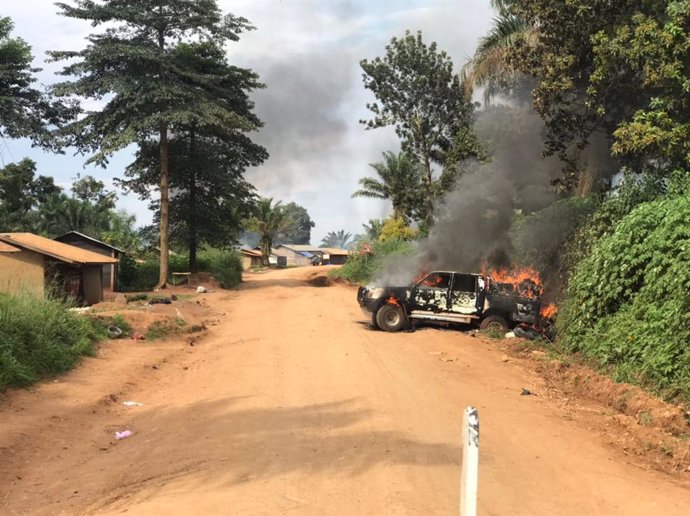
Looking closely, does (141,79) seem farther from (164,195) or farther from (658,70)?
(658,70)

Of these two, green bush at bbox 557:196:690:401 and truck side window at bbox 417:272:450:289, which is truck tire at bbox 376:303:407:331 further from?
green bush at bbox 557:196:690:401

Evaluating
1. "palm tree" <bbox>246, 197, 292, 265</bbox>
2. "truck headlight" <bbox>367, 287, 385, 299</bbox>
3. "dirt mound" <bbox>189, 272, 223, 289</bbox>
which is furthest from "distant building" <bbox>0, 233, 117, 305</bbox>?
"palm tree" <bbox>246, 197, 292, 265</bbox>

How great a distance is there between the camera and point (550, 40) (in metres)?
14.1

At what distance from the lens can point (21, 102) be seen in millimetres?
30266

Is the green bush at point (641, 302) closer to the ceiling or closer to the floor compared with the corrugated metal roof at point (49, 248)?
closer to the floor

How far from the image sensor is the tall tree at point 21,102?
29078 mm

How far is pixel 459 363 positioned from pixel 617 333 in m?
2.93

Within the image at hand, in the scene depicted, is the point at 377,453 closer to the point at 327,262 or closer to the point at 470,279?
the point at 470,279

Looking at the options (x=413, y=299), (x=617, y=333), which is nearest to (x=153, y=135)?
(x=413, y=299)

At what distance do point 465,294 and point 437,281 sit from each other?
0.79 metres

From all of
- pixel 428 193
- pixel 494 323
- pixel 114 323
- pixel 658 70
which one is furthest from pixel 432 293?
pixel 428 193

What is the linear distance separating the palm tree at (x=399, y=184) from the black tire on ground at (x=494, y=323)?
777 inches

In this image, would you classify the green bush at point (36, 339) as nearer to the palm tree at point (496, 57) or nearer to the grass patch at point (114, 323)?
the grass patch at point (114, 323)

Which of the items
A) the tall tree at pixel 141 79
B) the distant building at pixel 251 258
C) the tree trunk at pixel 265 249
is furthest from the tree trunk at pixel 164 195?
the distant building at pixel 251 258
